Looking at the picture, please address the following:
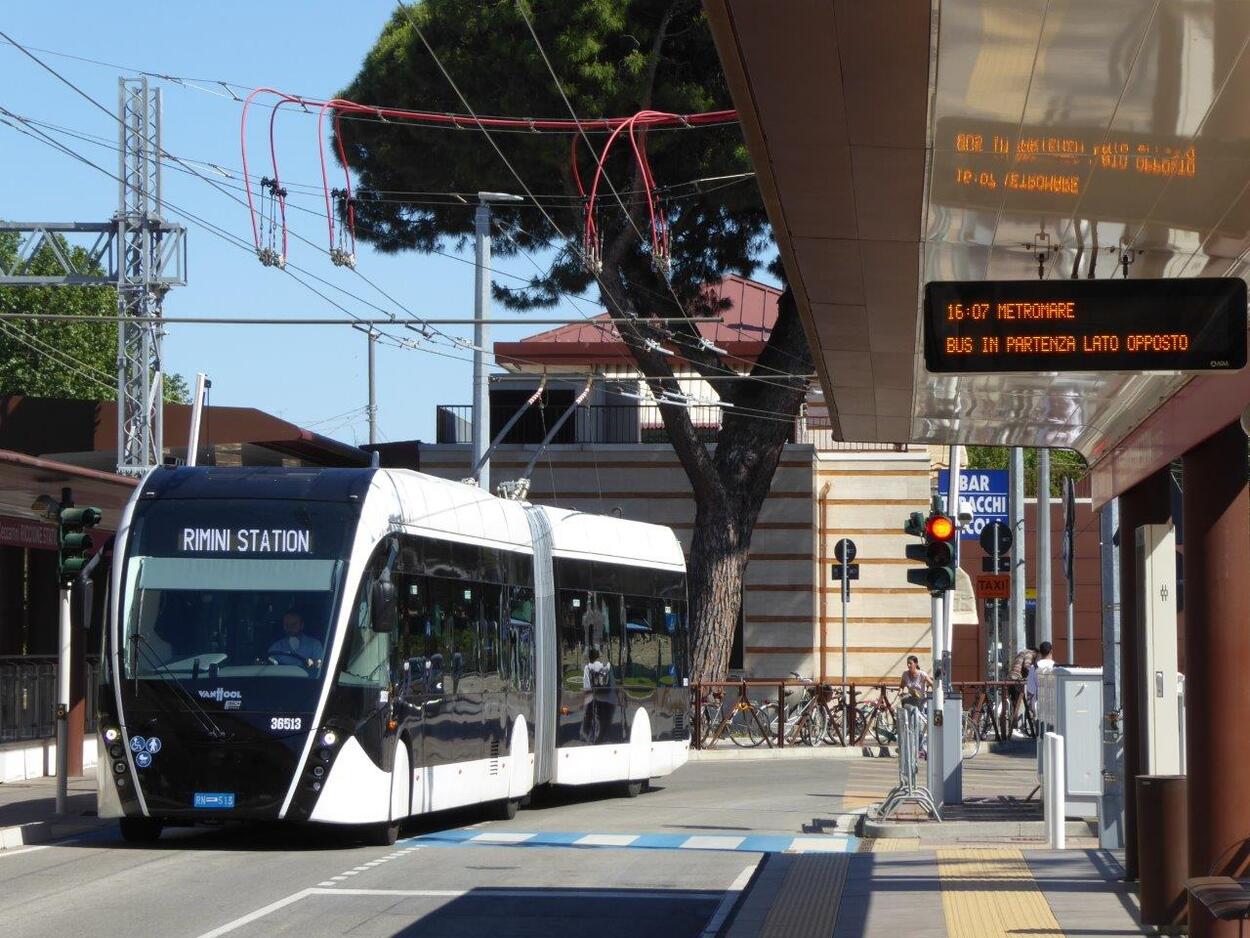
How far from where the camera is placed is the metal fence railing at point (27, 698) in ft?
73.9

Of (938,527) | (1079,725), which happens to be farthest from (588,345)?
(1079,725)

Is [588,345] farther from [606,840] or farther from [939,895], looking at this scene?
[939,895]

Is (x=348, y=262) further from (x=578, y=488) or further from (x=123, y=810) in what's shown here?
(x=578, y=488)

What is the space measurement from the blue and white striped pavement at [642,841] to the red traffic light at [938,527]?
408 cm

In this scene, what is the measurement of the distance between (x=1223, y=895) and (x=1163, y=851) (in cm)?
257

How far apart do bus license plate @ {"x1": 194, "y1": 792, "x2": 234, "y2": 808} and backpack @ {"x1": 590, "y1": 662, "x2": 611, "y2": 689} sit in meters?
6.97

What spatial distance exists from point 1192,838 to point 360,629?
23.8ft

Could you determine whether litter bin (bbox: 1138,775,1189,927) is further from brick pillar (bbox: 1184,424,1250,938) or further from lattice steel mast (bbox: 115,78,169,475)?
lattice steel mast (bbox: 115,78,169,475)

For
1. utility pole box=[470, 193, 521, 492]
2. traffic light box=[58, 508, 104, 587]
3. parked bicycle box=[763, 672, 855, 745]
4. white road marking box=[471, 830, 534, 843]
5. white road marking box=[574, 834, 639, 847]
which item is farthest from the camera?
parked bicycle box=[763, 672, 855, 745]

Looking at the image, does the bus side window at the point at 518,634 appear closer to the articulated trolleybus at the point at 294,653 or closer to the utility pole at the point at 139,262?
the articulated trolleybus at the point at 294,653

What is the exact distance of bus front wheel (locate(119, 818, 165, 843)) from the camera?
52.4 feet

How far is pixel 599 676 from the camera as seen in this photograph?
21641 mm

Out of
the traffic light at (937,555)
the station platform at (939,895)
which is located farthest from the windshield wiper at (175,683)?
the traffic light at (937,555)

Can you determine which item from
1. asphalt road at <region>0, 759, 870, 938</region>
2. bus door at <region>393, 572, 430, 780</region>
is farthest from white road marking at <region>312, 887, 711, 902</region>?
bus door at <region>393, 572, 430, 780</region>
